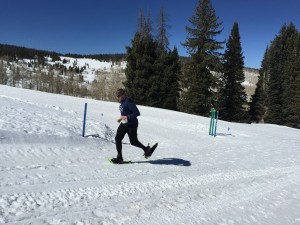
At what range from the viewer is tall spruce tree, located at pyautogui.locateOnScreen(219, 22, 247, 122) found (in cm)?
4050

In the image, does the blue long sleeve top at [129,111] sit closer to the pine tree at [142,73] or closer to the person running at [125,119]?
the person running at [125,119]

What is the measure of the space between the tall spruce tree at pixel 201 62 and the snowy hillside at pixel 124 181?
2298 centimetres

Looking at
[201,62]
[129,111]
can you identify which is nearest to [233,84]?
[201,62]

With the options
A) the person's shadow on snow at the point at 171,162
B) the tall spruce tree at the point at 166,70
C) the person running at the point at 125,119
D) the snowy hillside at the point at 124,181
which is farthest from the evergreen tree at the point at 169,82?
the person running at the point at 125,119

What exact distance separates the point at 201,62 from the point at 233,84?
8.24 m

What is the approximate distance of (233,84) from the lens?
41.0 meters

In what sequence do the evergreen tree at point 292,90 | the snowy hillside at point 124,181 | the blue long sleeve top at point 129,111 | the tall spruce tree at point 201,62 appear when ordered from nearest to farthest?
the snowy hillside at point 124,181 < the blue long sleeve top at point 129,111 < the tall spruce tree at point 201,62 < the evergreen tree at point 292,90

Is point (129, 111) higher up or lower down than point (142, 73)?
lower down

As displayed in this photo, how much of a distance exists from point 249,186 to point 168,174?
6.51 feet

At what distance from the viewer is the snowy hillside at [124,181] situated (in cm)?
491

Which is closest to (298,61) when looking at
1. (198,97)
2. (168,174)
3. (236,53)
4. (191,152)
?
(236,53)

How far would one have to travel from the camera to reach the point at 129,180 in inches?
266

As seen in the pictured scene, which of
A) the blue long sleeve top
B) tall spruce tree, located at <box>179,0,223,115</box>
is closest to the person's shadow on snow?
the blue long sleeve top

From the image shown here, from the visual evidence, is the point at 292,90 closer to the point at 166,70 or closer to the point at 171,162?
the point at 166,70
